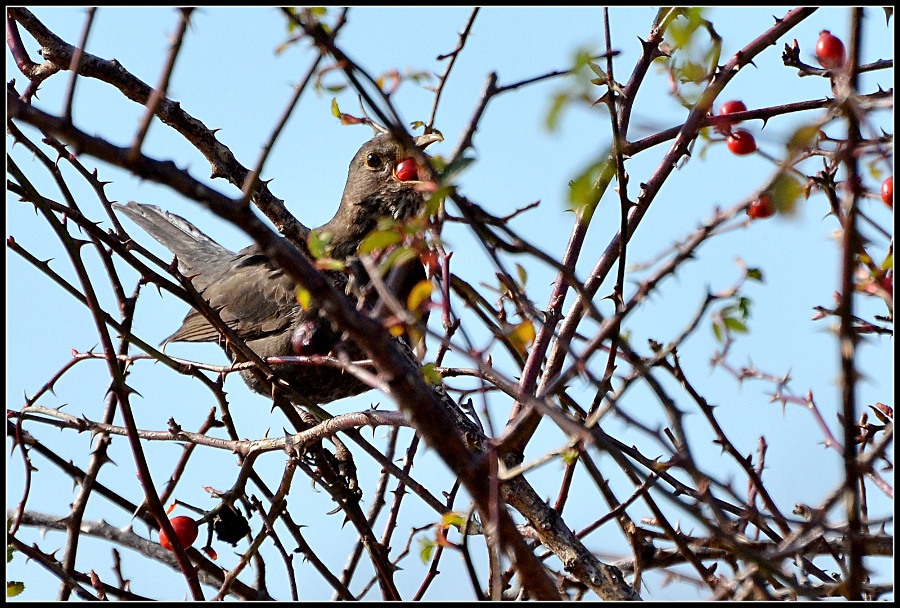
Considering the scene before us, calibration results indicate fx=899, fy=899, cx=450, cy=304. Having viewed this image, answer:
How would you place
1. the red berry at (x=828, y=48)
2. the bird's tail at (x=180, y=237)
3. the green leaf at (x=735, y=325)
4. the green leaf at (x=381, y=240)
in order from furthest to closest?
the bird's tail at (x=180, y=237) → the red berry at (x=828, y=48) → the green leaf at (x=735, y=325) → the green leaf at (x=381, y=240)

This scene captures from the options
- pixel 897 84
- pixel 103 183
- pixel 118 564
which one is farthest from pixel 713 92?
pixel 118 564

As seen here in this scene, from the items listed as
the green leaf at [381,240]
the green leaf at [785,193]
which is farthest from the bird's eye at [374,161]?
the green leaf at [785,193]

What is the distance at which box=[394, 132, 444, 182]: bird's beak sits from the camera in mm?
3266

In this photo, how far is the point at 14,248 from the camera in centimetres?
272

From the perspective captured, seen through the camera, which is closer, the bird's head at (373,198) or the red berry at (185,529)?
the red berry at (185,529)

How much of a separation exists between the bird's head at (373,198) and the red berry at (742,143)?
111 inches

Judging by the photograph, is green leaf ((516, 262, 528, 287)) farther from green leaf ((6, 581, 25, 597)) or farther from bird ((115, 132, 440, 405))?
bird ((115, 132, 440, 405))

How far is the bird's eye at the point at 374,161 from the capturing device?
5.61m

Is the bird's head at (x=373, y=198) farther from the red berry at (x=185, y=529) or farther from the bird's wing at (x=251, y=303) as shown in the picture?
the red berry at (x=185, y=529)

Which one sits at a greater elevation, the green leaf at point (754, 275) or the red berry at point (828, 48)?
the red berry at point (828, 48)

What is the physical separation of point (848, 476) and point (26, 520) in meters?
2.81

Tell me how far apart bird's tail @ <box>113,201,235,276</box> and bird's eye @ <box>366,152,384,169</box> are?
183 centimetres

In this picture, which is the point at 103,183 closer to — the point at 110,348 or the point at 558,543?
the point at 110,348

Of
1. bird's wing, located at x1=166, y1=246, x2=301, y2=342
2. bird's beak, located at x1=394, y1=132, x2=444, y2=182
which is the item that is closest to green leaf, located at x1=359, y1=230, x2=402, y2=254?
bird's beak, located at x1=394, y1=132, x2=444, y2=182
